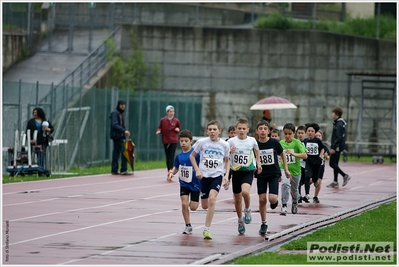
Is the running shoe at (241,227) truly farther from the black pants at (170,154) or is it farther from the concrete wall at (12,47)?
the concrete wall at (12,47)

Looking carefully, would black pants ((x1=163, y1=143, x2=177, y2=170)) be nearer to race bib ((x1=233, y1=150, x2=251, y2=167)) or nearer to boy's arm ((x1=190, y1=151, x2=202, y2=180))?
race bib ((x1=233, y1=150, x2=251, y2=167))

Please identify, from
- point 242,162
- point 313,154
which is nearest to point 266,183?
point 242,162

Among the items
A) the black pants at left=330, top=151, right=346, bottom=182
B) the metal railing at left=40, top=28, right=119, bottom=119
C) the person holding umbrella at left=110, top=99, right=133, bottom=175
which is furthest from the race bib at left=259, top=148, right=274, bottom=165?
the metal railing at left=40, top=28, right=119, bottom=119

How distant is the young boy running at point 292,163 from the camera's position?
18.1m

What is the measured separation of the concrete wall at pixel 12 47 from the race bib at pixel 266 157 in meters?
27.8

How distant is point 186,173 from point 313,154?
6604 millimetres

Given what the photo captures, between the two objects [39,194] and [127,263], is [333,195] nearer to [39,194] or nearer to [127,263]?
[39,194]

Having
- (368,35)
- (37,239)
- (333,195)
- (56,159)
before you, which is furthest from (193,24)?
(37,239)

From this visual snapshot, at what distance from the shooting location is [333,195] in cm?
2331

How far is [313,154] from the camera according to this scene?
69.6 ft

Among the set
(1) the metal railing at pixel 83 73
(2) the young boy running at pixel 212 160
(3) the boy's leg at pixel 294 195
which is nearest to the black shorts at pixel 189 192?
(2) the young boy running at pixel 212 160

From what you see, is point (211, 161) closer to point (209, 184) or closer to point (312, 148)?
point (209, 184)

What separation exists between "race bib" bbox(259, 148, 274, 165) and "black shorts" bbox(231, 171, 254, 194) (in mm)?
363

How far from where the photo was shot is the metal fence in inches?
1156
